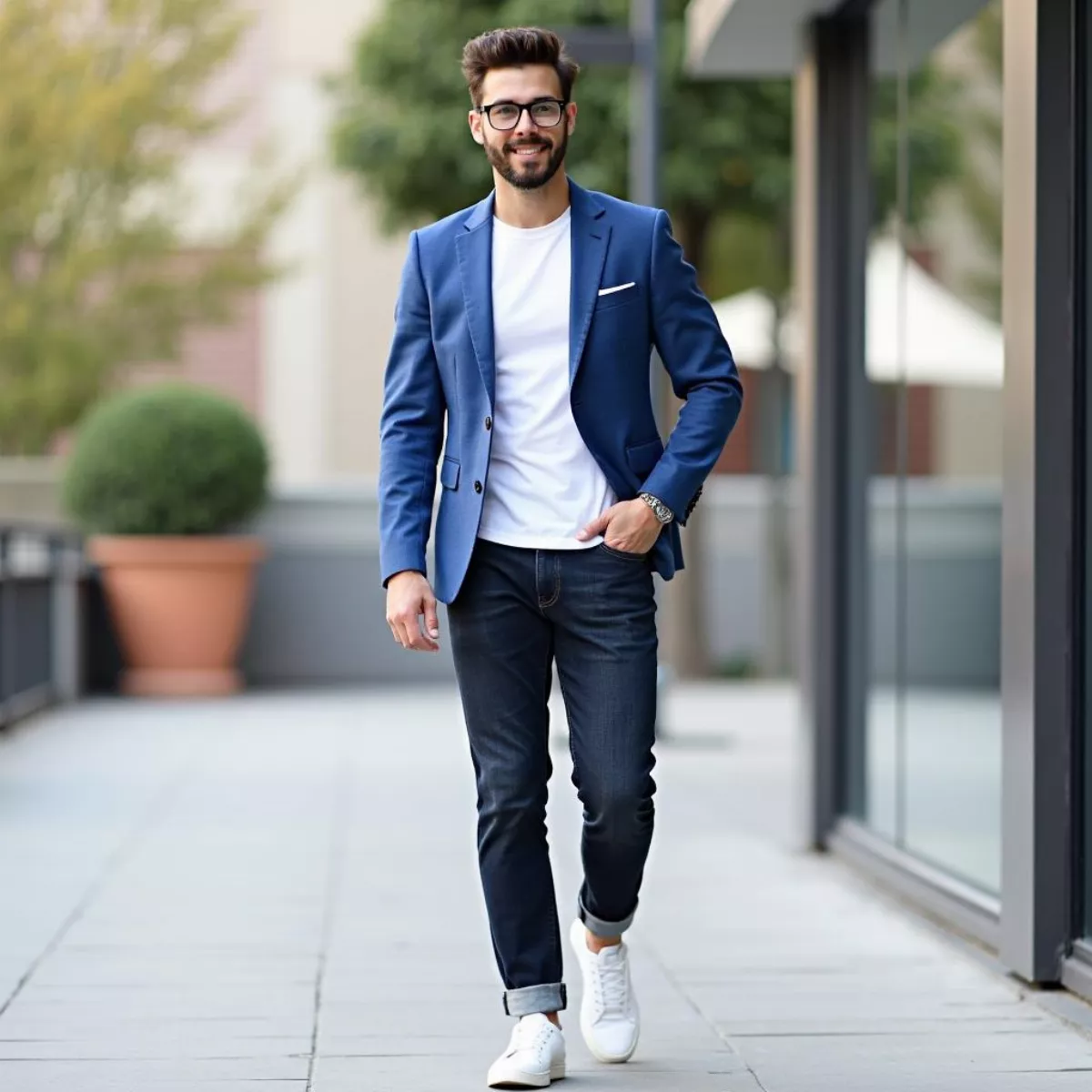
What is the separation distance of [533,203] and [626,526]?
651 mm

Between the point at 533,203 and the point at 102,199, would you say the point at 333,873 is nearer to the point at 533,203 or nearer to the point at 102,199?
the point at 533,203

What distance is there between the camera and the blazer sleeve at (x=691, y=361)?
4.12 m

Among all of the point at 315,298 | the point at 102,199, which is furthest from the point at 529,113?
the point at 315,298

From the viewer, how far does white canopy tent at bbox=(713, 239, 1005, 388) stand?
6.10 meters

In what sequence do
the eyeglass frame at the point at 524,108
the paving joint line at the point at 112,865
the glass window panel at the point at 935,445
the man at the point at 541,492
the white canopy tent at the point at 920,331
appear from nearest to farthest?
the eyeglass frame at the point at 524,108 → the man at the point at 541,492 → the paving joint line at the point at 112,865 → the glass window panel at the point at 935,445 → the white canopy tent at the point at 920,331

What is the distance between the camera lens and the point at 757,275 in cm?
1812

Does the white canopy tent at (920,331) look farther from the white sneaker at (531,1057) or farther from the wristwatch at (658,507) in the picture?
the white sneaker at (531,1057)

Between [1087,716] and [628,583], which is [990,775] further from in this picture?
[628,583]

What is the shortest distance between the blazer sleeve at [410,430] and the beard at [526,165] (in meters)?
0.26

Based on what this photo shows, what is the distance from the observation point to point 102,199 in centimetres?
1945

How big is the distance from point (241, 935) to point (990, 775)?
80.7 inches

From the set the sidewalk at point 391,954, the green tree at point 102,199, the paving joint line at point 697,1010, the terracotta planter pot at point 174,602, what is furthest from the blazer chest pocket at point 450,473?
the green tree at point 102,199

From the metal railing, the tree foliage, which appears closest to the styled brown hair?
the metal railing

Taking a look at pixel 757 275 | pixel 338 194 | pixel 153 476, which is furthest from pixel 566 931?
pixel 338 194
